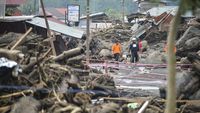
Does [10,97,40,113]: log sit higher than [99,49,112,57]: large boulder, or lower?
higher

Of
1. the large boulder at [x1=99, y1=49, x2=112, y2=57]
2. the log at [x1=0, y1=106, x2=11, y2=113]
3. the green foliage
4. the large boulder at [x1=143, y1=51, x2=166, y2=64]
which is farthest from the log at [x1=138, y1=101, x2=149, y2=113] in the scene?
the large boulder at [x1=99, y1=49, x2=112, y2=57]

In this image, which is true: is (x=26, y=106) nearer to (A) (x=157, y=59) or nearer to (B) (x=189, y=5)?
(B) (x=189, y=5)

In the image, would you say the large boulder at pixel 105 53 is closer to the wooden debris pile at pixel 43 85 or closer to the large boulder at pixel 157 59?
the large boulder at pixel 157 59

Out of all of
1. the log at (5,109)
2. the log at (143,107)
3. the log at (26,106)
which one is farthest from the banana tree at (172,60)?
the log at (5,109)

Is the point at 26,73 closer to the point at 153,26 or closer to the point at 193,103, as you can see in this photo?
the point at 193,103

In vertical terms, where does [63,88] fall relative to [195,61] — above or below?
below

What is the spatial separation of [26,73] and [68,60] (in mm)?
2718

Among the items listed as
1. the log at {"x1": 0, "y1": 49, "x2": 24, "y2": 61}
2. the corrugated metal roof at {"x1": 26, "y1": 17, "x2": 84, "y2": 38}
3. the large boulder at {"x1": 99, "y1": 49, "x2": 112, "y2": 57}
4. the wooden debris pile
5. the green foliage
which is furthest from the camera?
the large boulder at {"x1": 99, "y1": 49, "x2": 112, "y2": 57}

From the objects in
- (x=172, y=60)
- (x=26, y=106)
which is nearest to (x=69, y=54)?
(x=26, y=106)

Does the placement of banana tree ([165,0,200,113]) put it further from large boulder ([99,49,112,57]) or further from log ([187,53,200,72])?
large boulder ([99,49,112,57])

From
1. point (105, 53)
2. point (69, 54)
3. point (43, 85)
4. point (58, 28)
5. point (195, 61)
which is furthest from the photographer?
point (105, 53)

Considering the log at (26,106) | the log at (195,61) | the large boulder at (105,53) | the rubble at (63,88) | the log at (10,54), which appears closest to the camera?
the log at (26,106)

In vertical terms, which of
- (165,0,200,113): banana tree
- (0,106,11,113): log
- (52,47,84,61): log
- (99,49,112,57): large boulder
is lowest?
(99,49,112,57): large boulder

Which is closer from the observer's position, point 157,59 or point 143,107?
point 143,107
